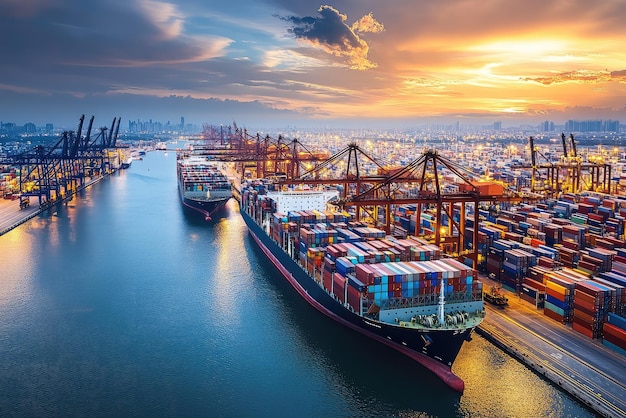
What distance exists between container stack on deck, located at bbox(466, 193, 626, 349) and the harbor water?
4.17 metres

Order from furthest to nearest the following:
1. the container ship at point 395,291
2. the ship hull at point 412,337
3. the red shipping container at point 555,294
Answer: the red shipping container at point 555,294 → the container ship at point 395,291 → the ship hull at point 412,337

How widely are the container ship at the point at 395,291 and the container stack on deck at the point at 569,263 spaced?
4.32m

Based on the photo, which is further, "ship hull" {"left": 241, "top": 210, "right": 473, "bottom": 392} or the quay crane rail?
the quay crane rail

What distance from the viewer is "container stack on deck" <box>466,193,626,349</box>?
19922 millimetres

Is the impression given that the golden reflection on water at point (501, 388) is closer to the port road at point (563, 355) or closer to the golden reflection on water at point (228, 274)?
the port road at point (563, 355)

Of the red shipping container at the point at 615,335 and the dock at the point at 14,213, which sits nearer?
the red shipping container at the point at 615,335

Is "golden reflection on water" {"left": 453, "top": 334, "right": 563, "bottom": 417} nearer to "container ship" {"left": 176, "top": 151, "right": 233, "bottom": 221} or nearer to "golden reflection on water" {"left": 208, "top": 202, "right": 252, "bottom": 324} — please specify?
"golden reflection on water" {"left": 208, "top": 202, "right": 252, "bottom": 324}

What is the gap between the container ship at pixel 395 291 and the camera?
18391 mm

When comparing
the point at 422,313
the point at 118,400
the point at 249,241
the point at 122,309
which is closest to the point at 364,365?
the point at 422,313

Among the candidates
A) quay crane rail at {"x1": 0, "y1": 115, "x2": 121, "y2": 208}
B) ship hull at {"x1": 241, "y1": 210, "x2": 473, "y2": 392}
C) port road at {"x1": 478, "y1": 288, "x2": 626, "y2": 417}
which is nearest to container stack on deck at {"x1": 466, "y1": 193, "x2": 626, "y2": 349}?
port road at {"x1": 478, "y1": 288, "x2": 626, "y2": 417}

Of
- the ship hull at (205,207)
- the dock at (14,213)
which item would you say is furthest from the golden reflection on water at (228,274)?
the dock at (14,213)

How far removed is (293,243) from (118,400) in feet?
47.3

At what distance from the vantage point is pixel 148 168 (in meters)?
114

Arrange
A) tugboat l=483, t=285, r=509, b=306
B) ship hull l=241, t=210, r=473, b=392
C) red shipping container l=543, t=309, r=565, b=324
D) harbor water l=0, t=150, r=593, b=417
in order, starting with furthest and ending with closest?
tugboat l=483, t=285, r=509, b=306 < red shipping container l=543, t=309, r=565, b=324 < ship hull l=241, t=210, r=473, b=392 < harbor water l=0, t=150, r=593, b=417
